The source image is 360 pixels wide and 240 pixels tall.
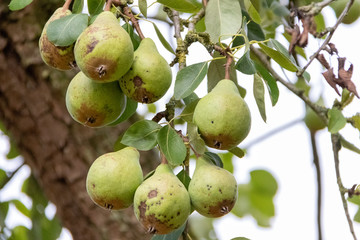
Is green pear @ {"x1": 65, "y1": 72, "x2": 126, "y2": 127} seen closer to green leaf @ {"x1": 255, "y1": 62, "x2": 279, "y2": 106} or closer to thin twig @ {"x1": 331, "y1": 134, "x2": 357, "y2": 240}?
green leaf @ {"x1": 255, "y1": 62, "x2": 279, "y2": 106}

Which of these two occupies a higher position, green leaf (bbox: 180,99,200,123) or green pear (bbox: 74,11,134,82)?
green pear (bbox: 74,11,134,82)

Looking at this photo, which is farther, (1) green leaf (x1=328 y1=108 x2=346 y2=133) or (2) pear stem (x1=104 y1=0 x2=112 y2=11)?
(1) green leaf (x1=328 y1=108 x2=346 y2=133)

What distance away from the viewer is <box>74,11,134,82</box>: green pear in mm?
904

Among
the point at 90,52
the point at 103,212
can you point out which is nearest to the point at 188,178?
the point at 90,52

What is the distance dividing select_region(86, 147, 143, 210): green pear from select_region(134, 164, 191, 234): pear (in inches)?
1.0

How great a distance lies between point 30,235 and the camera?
2.06m

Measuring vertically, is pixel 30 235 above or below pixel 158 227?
below

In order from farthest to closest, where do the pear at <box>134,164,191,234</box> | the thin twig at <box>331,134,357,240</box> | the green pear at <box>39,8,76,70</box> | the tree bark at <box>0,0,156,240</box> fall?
the tree bark at <box>0,0,156,240</box> < the thin twig at <box>331,134,357,240</box> < the green pear at <box>39,8,76,70</box> < the pear at <box>134,164,191,234</box>

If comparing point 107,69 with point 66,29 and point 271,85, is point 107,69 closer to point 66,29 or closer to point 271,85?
point 66,29

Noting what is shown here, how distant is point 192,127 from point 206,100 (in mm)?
66

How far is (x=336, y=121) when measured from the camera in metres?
1.38

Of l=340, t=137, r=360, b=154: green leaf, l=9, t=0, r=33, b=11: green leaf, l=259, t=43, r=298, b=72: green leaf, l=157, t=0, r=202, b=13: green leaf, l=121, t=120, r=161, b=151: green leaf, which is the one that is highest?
l=9, t=0, r=33, b=11: green leaf

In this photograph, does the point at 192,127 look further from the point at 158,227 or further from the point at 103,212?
the point at 103,212

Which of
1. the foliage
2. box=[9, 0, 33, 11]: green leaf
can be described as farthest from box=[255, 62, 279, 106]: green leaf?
box=[9, 0, 33, 11]: green leaf
